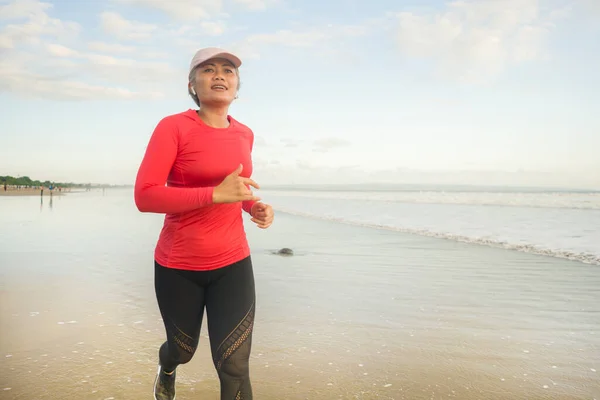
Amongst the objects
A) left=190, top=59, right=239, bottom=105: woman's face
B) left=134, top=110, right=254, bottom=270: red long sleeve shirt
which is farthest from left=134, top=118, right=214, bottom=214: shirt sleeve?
left=190, top=59, right=239, bottom=105: woman's face

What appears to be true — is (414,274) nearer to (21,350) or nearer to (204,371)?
(204,371)

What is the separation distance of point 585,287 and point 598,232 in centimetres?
911

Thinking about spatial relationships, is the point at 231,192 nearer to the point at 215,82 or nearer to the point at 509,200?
the point at 215,82

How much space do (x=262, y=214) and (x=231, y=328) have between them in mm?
651

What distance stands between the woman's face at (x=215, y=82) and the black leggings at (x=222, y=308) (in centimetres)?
89

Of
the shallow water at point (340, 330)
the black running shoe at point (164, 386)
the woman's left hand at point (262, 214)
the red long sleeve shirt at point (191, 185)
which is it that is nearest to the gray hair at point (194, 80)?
the red long sleeve shirt at point (191, 185)

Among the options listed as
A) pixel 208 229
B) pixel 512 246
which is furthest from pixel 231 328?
pixel 512 246

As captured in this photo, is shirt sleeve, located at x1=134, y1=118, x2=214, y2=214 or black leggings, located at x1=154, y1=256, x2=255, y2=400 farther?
black leggings, located at x1=154, y1=256, x2=255, y2=400

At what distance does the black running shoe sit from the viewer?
2.95 meters

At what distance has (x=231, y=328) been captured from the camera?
249 cm

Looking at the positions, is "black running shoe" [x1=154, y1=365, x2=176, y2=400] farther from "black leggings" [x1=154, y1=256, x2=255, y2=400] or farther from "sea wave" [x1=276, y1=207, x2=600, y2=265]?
"sea wave" [x1=276, y1=207, x2=600, y2=265]

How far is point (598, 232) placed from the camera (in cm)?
1481

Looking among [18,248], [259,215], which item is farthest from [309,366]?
[18,248]

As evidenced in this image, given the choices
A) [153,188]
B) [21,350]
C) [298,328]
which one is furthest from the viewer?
[298,328]
